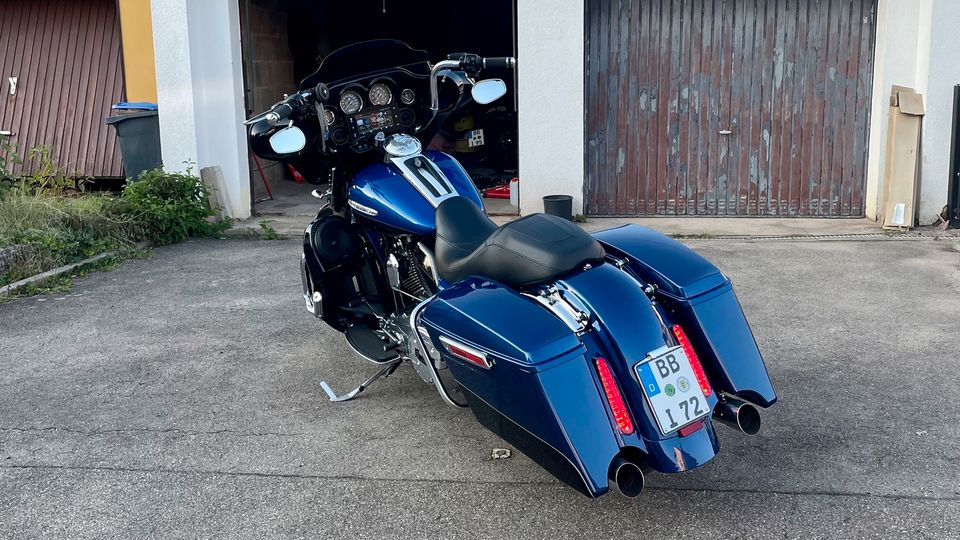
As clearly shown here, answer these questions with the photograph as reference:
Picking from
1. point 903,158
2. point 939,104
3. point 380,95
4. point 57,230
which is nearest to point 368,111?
Result: point 380,95

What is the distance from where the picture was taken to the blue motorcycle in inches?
128

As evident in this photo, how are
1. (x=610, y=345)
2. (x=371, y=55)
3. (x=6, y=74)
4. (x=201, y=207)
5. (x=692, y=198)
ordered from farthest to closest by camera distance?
(x=6, y=74), (x=692, y=198), (x=201, y=207), (x=371, y=55), (x=610, y=345)

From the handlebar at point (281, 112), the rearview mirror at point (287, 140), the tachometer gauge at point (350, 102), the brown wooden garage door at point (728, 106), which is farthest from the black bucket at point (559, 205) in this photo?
the rearview mirror at point (287, 140)

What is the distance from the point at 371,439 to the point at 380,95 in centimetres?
174

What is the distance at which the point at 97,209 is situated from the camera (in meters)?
8.37

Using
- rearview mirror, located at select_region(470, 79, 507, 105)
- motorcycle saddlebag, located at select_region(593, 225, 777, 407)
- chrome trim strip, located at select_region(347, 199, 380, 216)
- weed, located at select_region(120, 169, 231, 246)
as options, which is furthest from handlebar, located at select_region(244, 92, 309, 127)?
weed, located at select_region(120, 169, 231, 246)

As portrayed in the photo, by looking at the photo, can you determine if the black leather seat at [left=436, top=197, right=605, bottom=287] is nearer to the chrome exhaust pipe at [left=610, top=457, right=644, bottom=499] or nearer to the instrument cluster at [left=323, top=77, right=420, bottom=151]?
the chrome exhaust pipe at [left=610, top=457, right=644, bottom=499]

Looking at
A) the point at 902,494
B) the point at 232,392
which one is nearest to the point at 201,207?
the point at 232,392

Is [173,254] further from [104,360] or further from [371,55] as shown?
[371,55]

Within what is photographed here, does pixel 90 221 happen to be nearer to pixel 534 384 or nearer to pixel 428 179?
pixel 428 179

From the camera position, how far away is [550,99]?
9305 mm

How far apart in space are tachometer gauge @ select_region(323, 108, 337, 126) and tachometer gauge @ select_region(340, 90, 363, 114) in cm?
5

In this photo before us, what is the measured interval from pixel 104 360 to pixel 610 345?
11.2ft

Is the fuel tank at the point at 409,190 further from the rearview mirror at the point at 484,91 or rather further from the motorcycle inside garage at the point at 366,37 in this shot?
the motorcycle inside garage at the point at 366,37
